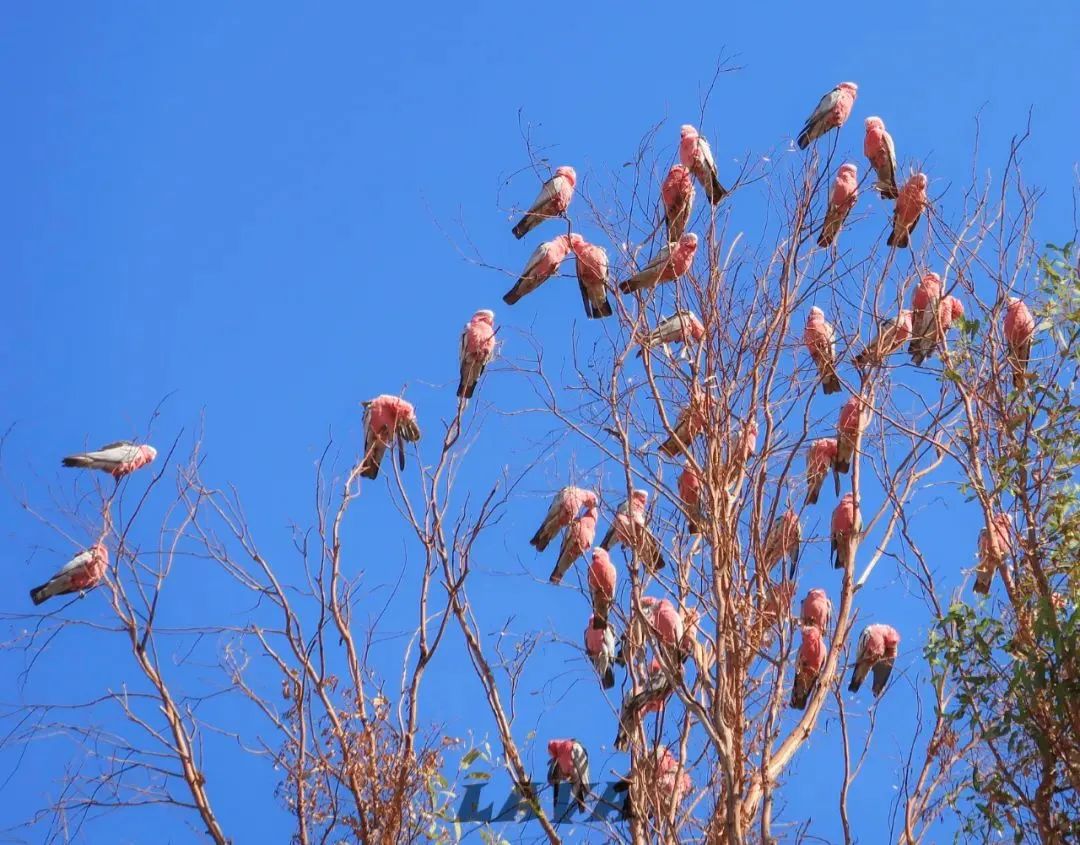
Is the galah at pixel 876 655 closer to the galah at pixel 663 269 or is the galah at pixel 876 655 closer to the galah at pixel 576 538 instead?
the galah at pixel 576 538

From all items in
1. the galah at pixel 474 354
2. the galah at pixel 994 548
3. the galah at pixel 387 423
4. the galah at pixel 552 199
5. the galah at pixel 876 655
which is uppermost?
the galah at pixel 552 199

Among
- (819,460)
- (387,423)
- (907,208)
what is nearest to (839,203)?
(907,208)

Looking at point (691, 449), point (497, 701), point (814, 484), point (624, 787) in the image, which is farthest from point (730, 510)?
point (814, 484)

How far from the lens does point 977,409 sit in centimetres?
431

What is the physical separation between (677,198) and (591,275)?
476 mm

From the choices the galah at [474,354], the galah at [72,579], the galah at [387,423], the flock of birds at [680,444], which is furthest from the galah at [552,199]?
the galah at [72,579]

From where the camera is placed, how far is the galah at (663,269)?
4133 mm

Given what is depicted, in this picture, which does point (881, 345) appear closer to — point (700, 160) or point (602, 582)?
point (700, 160)

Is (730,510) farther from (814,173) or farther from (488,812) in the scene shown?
(488,812)

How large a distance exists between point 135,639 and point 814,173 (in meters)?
2.30

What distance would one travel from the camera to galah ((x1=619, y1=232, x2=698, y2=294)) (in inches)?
163

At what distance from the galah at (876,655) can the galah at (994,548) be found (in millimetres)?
614

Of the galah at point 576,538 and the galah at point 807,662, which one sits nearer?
the galah at point 807,662

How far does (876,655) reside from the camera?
5391 millimetres
